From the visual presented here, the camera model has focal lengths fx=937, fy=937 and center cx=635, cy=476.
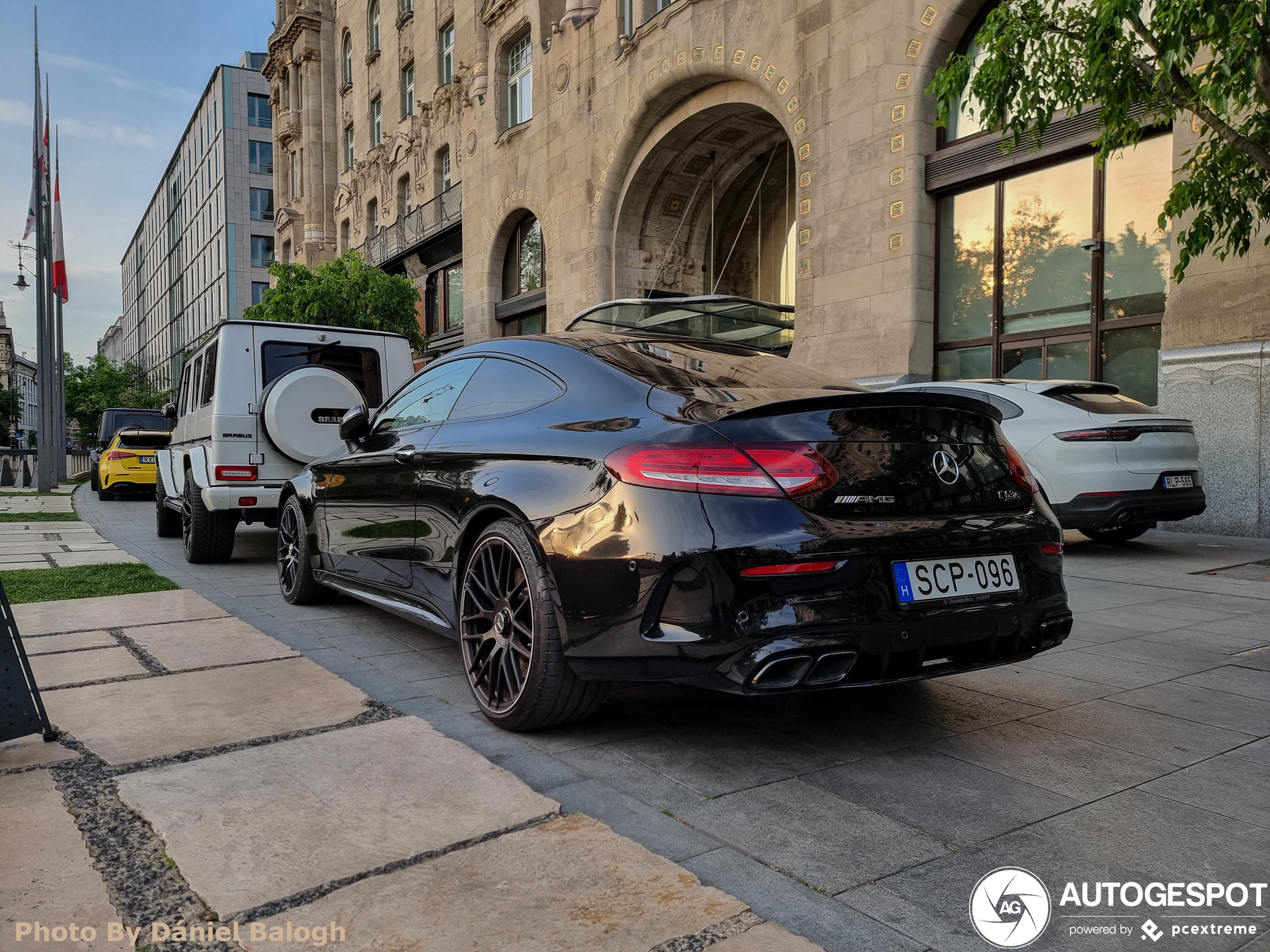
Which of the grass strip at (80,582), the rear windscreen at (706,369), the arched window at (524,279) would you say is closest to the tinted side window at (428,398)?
the rear windscreen at (706,369)

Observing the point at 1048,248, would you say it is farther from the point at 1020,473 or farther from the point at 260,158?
the point at 260,158

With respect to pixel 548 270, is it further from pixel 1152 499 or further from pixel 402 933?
pixel 402 933

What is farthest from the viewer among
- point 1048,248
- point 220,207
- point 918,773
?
point 220,207

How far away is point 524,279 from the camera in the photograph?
23297 millimetres

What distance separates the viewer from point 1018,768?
9.45 ft

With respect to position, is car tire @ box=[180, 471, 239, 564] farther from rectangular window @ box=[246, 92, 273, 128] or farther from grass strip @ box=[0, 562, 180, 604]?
rectangular window @ box=[246, 92, 273, 128]

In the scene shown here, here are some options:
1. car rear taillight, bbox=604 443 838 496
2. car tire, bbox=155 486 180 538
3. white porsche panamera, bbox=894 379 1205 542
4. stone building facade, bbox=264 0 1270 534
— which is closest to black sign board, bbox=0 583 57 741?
car rear taillight, bbox=604 443 838 496

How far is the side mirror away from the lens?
16.3 feet

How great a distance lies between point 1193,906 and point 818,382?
6.40ft

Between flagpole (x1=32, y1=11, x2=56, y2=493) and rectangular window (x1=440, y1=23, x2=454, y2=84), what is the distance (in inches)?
394

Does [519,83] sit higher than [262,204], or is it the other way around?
[262,204]

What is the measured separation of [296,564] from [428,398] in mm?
1873

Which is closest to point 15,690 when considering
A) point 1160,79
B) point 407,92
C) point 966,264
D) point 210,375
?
point 210,375

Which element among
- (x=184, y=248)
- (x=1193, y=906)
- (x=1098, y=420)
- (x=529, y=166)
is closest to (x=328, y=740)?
(x=1193, y=906)
